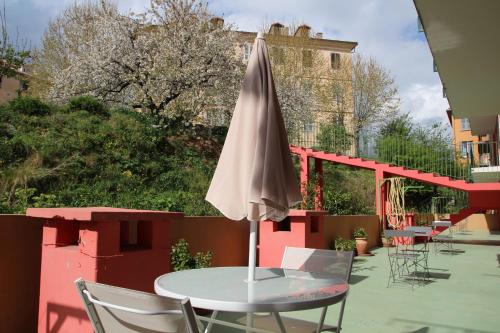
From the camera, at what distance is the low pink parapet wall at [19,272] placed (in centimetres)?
345

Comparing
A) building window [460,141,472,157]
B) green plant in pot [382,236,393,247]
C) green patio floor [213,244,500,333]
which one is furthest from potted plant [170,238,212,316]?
building window [460,141,472,157]

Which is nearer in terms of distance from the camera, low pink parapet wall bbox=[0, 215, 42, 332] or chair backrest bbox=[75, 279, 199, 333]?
chair backrest bbox=[75, 279, 199, 333]

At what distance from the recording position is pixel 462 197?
21.1m

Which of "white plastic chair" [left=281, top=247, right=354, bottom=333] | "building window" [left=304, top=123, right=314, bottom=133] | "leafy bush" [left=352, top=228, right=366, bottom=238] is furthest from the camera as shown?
"building window" [left=304, top=123, right=314, bottom=133]

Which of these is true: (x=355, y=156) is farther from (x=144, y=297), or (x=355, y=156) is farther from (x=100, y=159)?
(x=144, y=297)

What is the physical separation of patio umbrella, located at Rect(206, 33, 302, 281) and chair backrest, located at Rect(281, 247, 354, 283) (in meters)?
0.57

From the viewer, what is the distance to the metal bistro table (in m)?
2.00

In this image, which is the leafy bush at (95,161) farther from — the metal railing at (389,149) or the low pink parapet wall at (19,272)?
the metal railing at (389,149)

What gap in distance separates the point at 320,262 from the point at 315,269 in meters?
0.07

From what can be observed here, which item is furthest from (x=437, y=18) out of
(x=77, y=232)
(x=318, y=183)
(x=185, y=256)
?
(x=318, y=183)

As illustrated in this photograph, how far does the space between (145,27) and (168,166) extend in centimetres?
719

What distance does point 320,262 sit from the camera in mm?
3357

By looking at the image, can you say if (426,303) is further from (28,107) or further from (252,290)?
(28,107)

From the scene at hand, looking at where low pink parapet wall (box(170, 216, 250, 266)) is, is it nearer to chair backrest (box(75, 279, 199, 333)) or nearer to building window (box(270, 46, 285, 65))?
chair backrest (box(75, 279, 199, 333))
